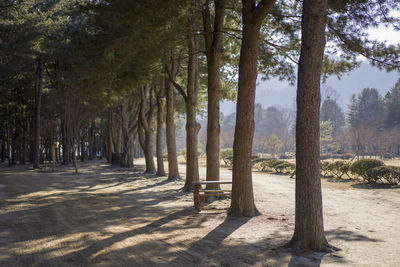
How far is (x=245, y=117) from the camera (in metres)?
9.06

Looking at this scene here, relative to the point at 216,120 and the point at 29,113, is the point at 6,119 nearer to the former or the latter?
the point at 29,113

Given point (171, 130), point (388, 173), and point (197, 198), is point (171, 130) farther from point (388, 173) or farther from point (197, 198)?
point (388, 173)

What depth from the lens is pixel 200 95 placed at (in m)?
24.0

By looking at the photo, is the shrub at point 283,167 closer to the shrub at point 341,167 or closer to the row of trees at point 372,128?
the shrub at point 341,167

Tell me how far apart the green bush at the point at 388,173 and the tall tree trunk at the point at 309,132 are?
11.6 meters

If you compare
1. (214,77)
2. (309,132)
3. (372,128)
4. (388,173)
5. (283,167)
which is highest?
(372,128)

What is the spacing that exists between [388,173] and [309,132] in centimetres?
1193

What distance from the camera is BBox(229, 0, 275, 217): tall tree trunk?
29.5 feet

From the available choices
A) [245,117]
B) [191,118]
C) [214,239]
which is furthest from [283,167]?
[214,239]

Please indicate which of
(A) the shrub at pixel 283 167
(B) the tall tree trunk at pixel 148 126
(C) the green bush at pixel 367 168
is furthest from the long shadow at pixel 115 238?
(A) the shrub at pixel 283 167

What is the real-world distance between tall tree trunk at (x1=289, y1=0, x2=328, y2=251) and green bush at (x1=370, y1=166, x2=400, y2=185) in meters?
11.6

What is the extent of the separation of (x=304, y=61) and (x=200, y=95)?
707 inches

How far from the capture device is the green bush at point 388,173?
52.2 feet

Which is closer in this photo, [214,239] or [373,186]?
[214,239]
